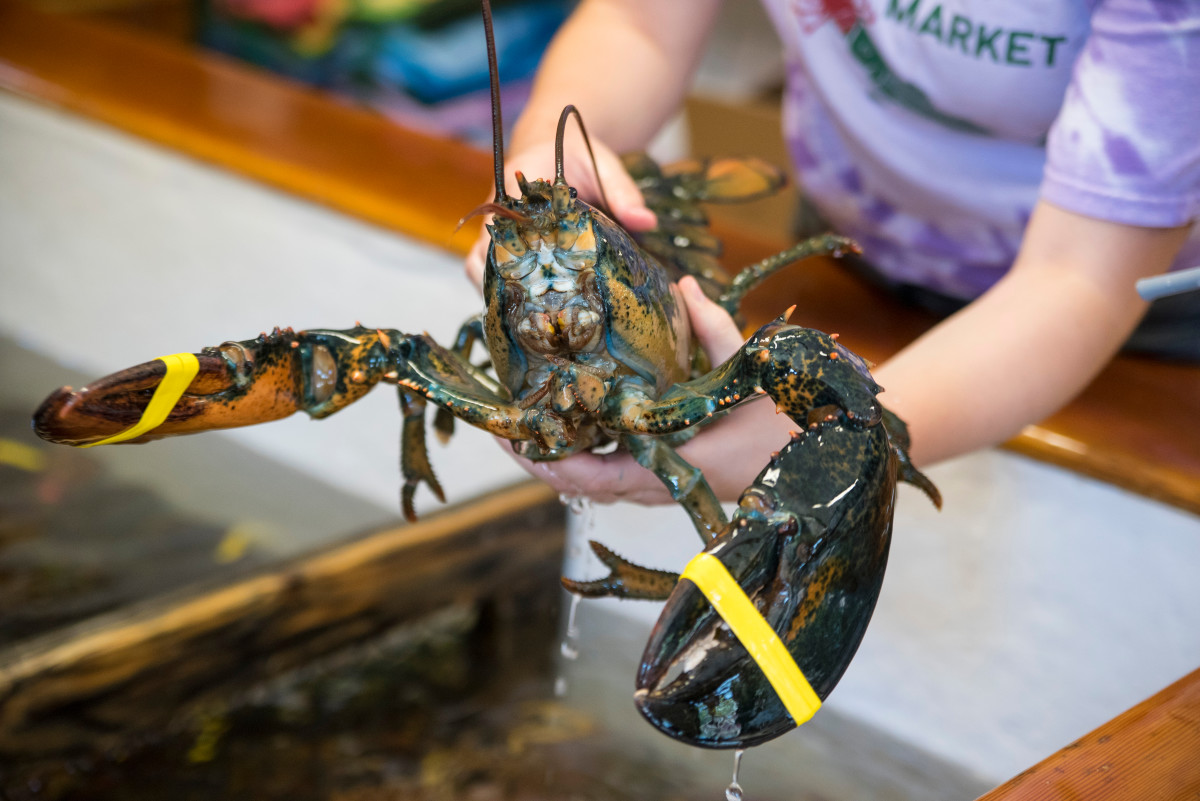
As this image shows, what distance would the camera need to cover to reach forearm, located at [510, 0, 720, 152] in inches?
44.7

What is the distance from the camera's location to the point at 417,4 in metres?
2.32

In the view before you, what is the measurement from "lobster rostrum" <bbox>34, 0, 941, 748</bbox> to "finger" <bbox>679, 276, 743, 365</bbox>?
0.5 inches

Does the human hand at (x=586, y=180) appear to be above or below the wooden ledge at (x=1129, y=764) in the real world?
above

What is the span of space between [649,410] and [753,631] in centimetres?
22

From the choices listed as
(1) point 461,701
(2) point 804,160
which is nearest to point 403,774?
(1) point 461,701

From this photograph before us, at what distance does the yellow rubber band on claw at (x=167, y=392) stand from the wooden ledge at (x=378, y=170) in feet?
2.26

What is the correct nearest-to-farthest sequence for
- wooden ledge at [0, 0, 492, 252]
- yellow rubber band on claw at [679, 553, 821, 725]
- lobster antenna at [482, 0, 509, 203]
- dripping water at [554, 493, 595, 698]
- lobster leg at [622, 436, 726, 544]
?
yellow rubber band on claw at [679, 553, 821, 725] < lobster antenna at [482, 0, 509, 203] < lobster leg at [622, 436, 726, 544] < dripping water at [554, 493, 595, 698] < wooden ledge at [0, 0, 492, 252]

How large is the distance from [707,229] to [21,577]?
1110 millimetres

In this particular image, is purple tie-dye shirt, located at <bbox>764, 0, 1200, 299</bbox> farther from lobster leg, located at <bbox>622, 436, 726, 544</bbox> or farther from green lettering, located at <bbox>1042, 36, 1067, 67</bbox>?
lobster leg, located at <bbox>622, 436, 726, 544</bbox>

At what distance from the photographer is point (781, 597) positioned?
55 cm

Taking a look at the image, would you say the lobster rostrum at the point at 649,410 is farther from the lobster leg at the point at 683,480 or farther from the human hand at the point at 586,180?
the human hand at the point at 586,180

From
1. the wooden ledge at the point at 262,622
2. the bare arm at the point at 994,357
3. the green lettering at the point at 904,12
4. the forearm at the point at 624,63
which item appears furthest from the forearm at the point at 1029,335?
the wooden ledge at the point at 262,622

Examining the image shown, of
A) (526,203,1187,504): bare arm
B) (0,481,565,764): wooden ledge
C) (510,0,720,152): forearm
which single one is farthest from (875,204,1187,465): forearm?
(0,481,565,764): wooden ledge

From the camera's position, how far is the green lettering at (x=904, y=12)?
0.98 metres
